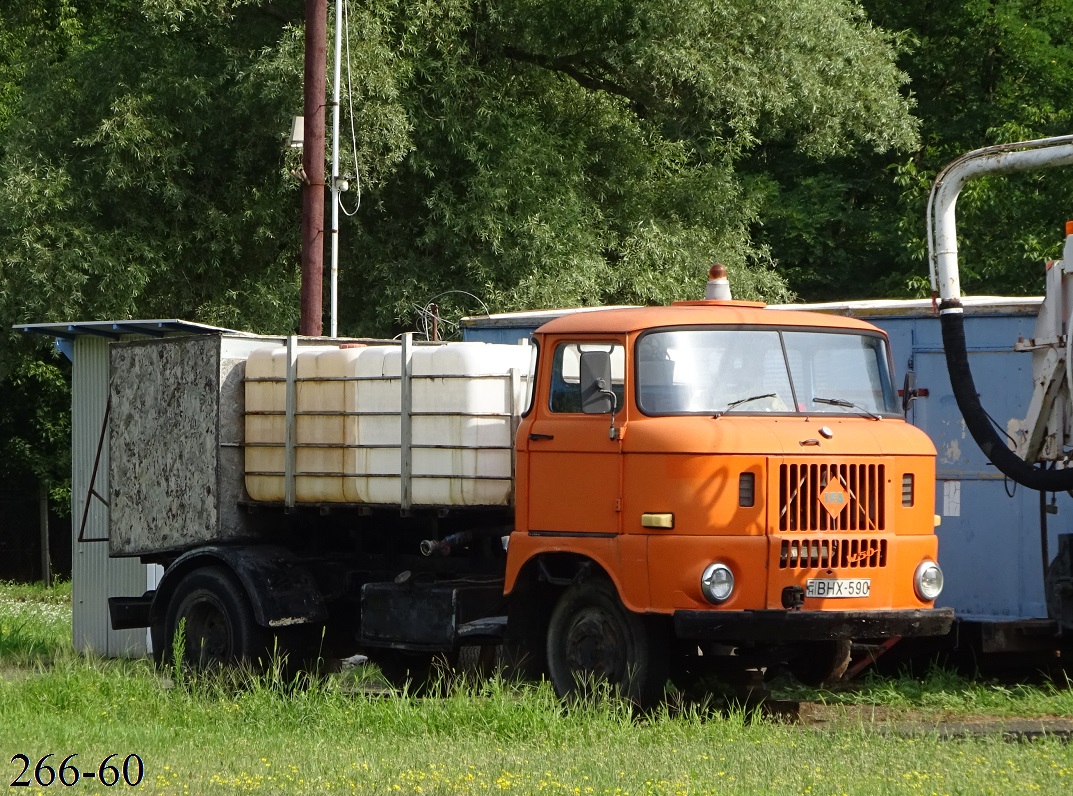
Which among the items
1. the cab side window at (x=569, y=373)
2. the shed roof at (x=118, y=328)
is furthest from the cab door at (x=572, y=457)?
the shed roof at (x=118, y=328)

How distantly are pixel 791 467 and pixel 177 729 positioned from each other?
4005 millimetres

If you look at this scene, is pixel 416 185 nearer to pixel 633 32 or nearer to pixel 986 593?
pixel 633 32

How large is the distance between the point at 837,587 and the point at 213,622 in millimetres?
5008

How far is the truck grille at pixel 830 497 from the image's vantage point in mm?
10133

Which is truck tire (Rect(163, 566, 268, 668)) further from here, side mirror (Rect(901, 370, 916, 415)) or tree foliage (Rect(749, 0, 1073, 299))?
tree foliage (Rect(749, 0, 1073, 299))

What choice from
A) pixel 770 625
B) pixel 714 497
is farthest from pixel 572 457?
pixel 770 625

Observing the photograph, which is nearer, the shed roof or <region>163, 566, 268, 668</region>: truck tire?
<region>163, 566, 268, 668</region>: truck tire

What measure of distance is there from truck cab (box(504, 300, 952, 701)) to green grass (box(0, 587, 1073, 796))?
541 millimetres

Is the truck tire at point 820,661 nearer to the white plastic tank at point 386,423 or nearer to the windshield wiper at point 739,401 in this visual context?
the windshield wiper at point 739,401

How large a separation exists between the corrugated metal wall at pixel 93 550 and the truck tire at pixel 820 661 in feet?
23.8

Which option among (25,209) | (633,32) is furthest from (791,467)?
(25,209)

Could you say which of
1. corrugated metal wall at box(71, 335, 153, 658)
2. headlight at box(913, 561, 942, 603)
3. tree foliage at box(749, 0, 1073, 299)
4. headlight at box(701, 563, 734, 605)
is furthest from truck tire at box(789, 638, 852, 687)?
tree foliage at box(749, 0, 1073, 299)

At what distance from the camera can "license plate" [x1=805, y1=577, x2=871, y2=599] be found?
1013cm

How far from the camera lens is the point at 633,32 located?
2231cm
